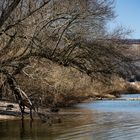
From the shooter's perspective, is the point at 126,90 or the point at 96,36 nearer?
the point at 96,36

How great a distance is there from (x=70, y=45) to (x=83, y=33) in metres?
0.81

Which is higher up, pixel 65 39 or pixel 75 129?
pixel 65 39

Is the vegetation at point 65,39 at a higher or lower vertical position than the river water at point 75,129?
higher

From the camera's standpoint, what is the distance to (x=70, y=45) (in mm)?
22781

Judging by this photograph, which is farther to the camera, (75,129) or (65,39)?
(75,129)

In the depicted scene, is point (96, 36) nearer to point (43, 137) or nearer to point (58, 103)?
point (43, 137)

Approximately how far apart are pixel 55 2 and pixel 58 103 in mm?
19985

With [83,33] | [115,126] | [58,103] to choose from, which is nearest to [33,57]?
[83,33]

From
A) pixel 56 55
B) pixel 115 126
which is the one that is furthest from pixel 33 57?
pixel 115 126

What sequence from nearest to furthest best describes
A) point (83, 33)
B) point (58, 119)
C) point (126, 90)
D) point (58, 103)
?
point (83, 33) < point (58, 119) < point (58, 103) < point (126, 90)

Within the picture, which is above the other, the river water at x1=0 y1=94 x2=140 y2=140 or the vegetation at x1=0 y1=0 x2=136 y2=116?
the vegetation at x1=0 y1=0 x2=136 y2=116

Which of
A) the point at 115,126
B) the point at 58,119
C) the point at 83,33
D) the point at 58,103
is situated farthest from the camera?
the point at 58,103

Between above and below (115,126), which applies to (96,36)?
above

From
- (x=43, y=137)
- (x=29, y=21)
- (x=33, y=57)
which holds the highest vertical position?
(x=29, y=21)
